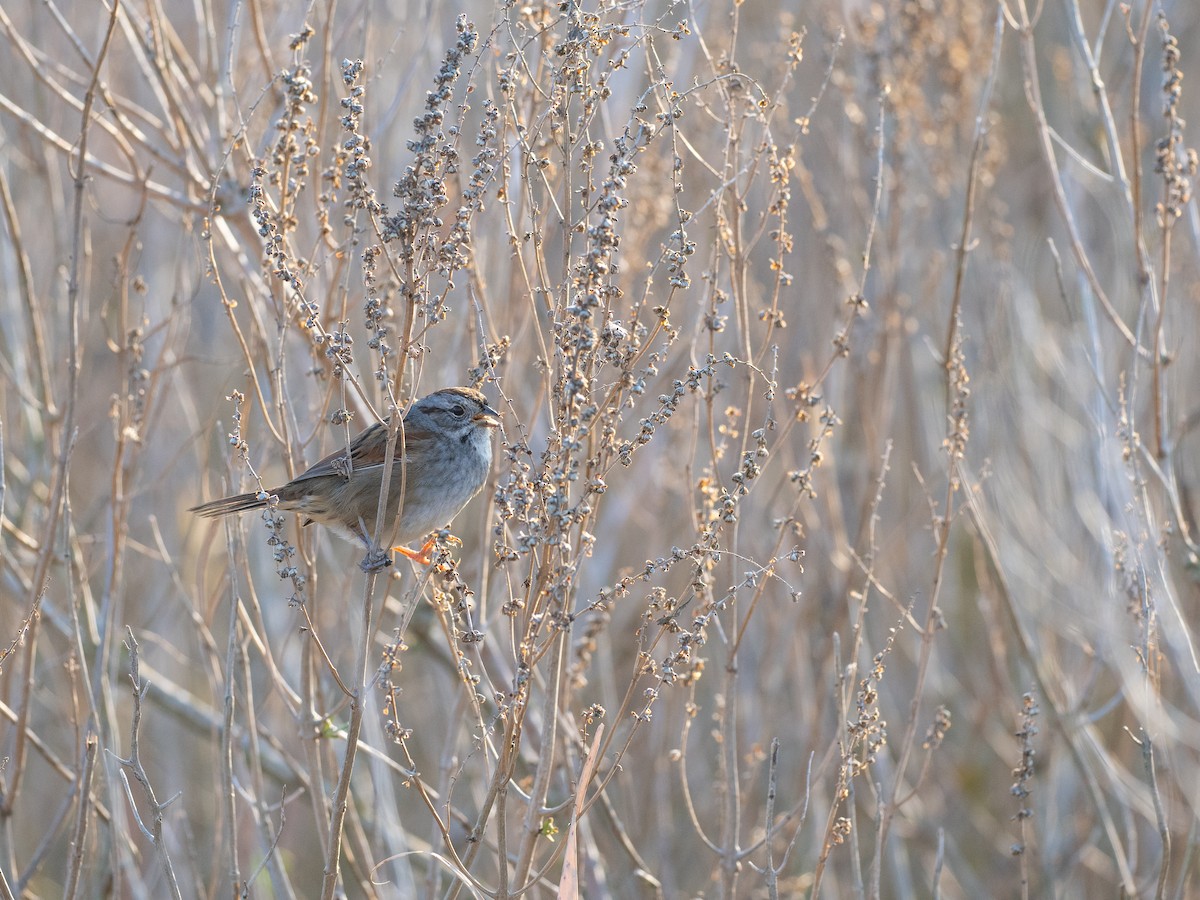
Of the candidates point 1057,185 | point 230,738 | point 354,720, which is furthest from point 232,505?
point 1057,185

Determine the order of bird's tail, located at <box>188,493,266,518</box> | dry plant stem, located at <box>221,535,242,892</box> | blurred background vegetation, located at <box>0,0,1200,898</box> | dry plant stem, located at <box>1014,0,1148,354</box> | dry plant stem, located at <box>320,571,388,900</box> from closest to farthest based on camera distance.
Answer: dry plant stem, located at <box>320,571,388,900</box> < blurred background vegetation, located at <box>0,0,1200,898</box> < dry plant stem, located at <box>221,535,242,892</box> < bird's tail, located at <box>188,493,266,518</box> < dry plant stem, located at <box>1014,0,1148,354</box>

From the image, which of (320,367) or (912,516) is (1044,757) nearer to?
(912,516)

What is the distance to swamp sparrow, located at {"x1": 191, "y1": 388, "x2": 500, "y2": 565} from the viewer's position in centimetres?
312

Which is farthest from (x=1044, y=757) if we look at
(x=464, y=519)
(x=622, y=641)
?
(x=464, y=519)

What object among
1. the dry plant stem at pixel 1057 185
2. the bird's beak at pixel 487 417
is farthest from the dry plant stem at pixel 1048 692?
the bird's beak at pixel 487 417

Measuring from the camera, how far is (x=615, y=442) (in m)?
2.06

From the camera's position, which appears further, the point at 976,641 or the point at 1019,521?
the point at 976,641

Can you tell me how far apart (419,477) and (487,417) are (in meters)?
0.24

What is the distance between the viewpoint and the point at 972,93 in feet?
15.0

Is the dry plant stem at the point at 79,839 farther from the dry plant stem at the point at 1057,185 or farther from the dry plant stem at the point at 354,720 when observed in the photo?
the dry plant stem at the point at 1057,185

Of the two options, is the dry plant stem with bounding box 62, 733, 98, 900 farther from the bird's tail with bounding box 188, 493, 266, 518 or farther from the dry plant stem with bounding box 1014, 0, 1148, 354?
the dry plant stem with bounding box 1014, 0, 1148, 354

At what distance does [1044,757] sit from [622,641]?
177 cm

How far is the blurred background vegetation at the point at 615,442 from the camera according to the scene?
2.13 m

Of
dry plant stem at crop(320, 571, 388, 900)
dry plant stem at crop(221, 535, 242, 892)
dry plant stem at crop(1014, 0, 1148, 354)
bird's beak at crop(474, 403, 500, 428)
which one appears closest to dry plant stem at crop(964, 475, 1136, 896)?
dry plant stem at crop(1014, 0, 1148, 354)
